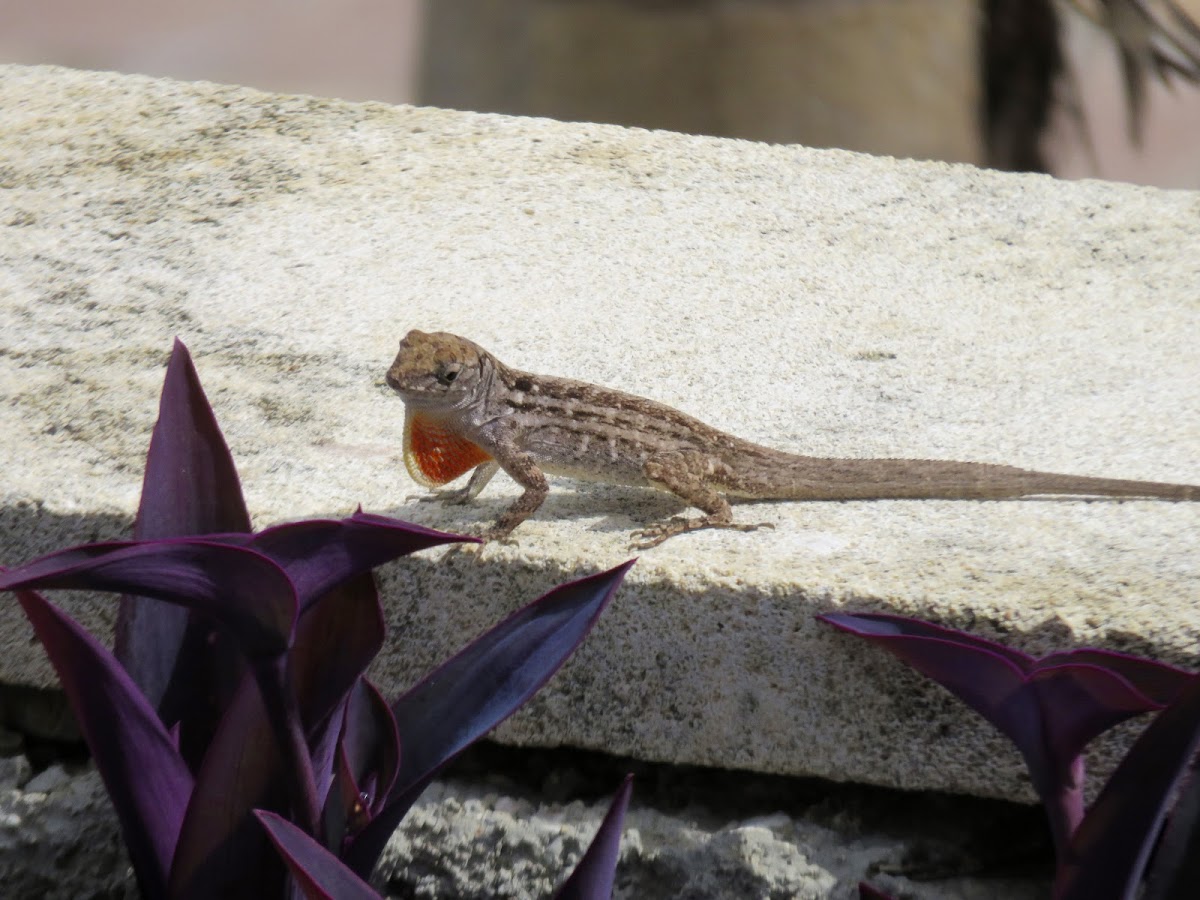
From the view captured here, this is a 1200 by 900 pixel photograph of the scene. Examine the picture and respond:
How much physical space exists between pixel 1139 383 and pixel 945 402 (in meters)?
0.51

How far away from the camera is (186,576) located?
1.40 meters

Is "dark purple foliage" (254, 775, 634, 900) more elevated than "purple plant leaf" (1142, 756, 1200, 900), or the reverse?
"purple plant leaf" (1142, 756, 1200, 900)

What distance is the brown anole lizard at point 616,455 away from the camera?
8.44 ft

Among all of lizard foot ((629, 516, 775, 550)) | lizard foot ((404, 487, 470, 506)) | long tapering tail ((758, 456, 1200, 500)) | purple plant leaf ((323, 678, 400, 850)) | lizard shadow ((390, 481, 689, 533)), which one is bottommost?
purple plant leaf ((323, 678, 400, 850))

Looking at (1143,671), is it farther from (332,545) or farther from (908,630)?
(332,545)

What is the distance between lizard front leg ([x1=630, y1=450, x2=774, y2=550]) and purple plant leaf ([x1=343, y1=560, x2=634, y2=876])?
70 cm

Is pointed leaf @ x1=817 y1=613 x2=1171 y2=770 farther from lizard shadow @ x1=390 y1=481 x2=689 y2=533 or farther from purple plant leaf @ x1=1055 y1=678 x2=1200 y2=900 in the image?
lizard shadow @ x1=390 y1=481 x2=689 y2=533

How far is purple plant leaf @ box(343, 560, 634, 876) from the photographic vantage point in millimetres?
1731

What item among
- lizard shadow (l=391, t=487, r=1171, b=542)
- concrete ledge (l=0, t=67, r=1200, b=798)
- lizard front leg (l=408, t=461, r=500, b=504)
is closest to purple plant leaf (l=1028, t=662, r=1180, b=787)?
concrete ledge (l=0, t=67, r=1200, b=798)

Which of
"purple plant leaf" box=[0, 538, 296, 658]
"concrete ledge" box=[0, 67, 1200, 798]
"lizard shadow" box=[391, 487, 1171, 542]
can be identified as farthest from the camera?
"lizard shadow" box=[391, 487, 1171, 542]

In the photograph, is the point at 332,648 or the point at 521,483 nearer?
the point at 332,648

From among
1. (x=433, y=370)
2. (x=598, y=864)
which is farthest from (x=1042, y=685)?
(x=433, y=370)

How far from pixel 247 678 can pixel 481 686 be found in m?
0.33

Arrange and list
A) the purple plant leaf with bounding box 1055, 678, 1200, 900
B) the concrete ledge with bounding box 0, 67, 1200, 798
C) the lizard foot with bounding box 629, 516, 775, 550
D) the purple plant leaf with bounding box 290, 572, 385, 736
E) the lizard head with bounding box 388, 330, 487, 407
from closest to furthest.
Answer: the purple plant leaf with bounding box 1055, 678, 1200, 900 → the purple plant leaf with bounding box 290, 572, 385, 736 → the concrete ledge with bounding box 0, 67, 1200, 798 → the lizard foot with bounding box 629, 516, 775, 550 → the lizard head with bounding box 388, 330, 487, 407
